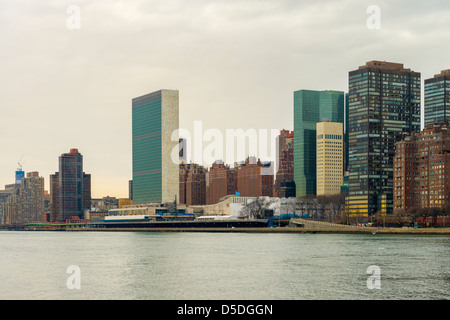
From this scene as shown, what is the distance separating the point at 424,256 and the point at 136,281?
152ft

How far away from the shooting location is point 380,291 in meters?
55.7

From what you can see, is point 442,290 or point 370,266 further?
point 370,266

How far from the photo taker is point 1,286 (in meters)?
60.2

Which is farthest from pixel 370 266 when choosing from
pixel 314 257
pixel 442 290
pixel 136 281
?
pixel 136 281

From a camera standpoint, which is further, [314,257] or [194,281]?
[314,257]
